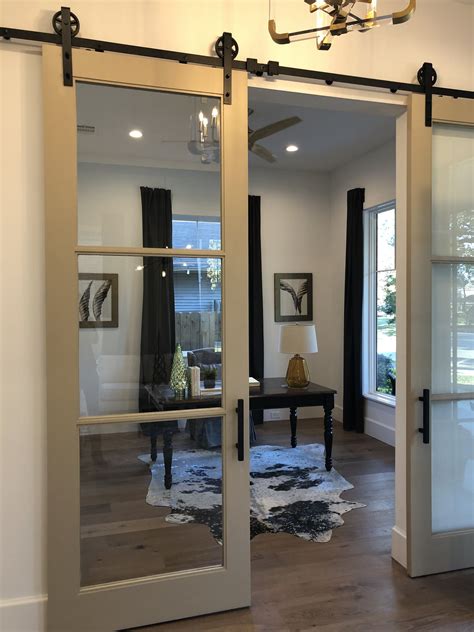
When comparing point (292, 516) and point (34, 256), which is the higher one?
point (34, 256)

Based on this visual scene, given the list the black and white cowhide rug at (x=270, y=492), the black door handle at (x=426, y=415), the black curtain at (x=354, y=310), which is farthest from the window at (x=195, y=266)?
the black curtain at (x=354, y=310)

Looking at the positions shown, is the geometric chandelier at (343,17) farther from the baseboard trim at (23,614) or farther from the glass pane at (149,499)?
the baseboard trim at (23,614)

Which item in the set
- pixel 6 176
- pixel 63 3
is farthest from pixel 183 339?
pixel 63 3

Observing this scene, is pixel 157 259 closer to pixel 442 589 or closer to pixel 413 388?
pixel 413 388

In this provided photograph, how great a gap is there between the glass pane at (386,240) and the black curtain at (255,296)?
152 cm

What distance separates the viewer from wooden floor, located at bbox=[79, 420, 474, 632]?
2.29 meters

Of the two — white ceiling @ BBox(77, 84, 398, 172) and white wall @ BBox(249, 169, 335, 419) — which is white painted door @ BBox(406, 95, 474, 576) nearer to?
white ceiling @ BBox(77, 84, 398, 172)

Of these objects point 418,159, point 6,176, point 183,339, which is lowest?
point 183,339

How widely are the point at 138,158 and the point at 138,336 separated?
85cm

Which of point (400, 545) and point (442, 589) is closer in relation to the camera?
point (442, 589)

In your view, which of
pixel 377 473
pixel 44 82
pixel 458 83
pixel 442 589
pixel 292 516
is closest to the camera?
pixel 44 82

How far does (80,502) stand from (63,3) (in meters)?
2.26

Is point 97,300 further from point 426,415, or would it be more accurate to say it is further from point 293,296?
point 293,296

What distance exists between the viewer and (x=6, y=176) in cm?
216
